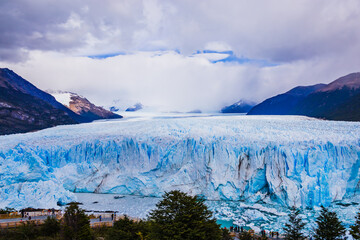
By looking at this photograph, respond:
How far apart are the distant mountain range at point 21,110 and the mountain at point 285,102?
145 feet

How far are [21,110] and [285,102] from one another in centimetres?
5264

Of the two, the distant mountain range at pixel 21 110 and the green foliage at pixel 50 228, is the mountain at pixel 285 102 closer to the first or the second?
the distant mountain range at pixel 21 110

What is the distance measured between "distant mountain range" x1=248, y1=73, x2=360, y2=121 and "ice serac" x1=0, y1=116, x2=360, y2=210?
2263 centimetres

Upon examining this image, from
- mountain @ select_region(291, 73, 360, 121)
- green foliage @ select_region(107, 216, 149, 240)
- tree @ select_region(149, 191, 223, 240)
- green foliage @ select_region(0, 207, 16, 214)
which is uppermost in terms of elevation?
mountain @ select_region(291, 73, 360, 121)

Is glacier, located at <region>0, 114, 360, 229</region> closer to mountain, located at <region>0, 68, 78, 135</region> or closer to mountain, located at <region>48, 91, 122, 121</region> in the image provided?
mountain, located at <region>0, 68, 78, 135</region>

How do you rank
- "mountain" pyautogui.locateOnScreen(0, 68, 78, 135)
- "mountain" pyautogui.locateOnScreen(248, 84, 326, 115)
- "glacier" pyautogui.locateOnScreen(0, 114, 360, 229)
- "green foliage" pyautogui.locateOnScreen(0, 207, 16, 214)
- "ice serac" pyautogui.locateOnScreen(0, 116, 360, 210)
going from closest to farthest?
"green foliage" pyautogui.locateOnScreen(0, 207, 16, 214) < "glacier" pyautogui.locateOnScreen(0, 114, 360, 229) < "ice serac" pyautogui.locateOnScreen(0, 116, 360, 210) < "mountain" pyautogui.locateOnScreen(0, 68, 78, 135) < "mountain" pyautogui.locateOnScreen(248, 84, 326, 115)

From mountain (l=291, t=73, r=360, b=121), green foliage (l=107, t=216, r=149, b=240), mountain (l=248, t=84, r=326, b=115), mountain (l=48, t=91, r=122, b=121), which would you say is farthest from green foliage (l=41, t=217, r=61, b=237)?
mountain (l=48, t=91, r=122, b=121)

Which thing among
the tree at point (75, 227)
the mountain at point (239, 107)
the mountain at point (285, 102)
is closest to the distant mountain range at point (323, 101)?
the mountain at point (285, 102)

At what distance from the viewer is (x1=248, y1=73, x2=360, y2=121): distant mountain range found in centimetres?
4344

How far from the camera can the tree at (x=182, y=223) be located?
792 cm

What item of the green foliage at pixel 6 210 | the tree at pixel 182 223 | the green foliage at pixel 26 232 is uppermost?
the tree at pixel 182 223

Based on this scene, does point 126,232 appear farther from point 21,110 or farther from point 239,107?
point 21,110

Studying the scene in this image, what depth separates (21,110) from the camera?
200ft

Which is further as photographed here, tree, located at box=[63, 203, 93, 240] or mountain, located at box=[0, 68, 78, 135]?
mountain, located at box=[0, 68, 78, 135]
